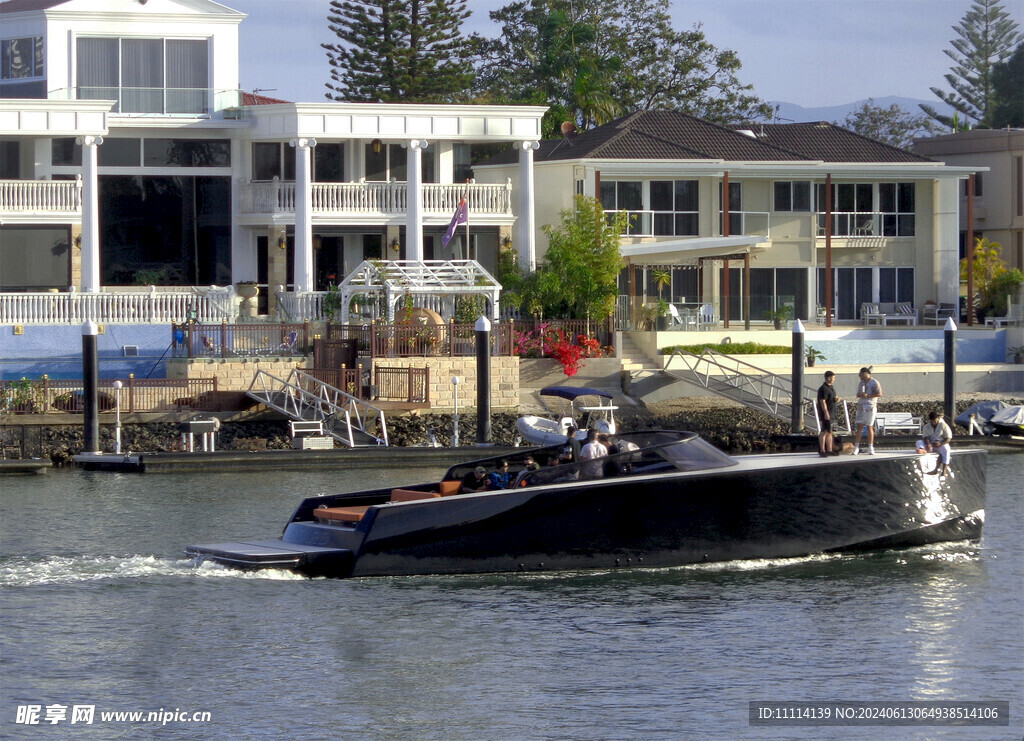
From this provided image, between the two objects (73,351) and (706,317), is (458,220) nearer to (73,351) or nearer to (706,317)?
(706,317)

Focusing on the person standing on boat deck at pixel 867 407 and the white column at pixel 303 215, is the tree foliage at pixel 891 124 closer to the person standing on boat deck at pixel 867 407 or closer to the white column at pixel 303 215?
the white column at pixel 303 215

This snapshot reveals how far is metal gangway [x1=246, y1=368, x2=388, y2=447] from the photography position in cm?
3262

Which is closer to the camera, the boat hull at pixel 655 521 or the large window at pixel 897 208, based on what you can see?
the boat hull at pixel 655 521

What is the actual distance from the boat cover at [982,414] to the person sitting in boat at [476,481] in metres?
20.5

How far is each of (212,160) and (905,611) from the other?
31536 millimetres

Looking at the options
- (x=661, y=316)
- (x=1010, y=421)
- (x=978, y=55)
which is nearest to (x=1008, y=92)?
(x=978, y=55)

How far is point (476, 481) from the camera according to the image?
18.9m

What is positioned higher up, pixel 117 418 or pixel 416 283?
pixel 416 283

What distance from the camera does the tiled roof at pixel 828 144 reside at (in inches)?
2004

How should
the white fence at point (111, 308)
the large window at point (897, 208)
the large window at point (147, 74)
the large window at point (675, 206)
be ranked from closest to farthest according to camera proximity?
the white fence at point (111, 308)
the large window at point (147, 74)
the large window at point (675, 206)
the large window at point (897, 208)

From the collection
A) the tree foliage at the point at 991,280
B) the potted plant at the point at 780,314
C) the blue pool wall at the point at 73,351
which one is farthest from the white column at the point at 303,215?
the tree foliage at the point at 991,280

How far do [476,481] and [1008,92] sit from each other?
6769 centimetres

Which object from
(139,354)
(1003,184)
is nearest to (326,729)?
(139,354)

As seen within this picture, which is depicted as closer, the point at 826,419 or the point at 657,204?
the point at 826,419
